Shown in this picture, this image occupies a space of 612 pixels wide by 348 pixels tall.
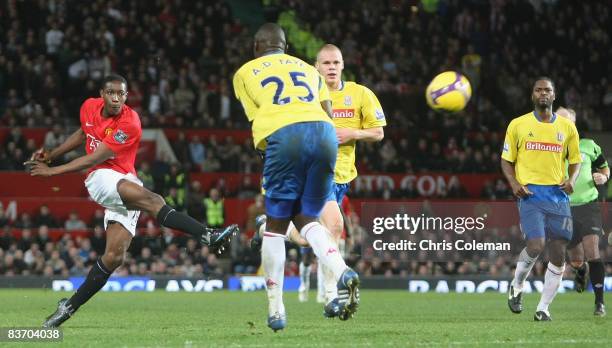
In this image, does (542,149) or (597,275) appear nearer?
(542,149)

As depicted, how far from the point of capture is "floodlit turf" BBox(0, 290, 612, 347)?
8359 millimetres

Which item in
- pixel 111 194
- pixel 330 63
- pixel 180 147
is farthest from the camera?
pixel 180 147

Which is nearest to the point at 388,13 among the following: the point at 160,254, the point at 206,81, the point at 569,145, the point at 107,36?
the point at 206,81

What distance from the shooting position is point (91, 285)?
10062 millimetres

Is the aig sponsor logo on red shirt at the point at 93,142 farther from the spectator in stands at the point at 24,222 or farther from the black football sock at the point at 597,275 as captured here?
the spectator in stands at the point at 24,222

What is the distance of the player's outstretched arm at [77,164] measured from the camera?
9.88 meters

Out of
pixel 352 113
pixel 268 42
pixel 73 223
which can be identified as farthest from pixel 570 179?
pixel 73 223

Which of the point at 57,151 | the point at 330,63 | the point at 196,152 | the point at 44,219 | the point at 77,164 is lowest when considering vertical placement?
the point at 44,219

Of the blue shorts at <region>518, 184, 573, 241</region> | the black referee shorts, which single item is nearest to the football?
the black referee shorts

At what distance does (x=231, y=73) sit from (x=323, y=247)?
19.0 metres

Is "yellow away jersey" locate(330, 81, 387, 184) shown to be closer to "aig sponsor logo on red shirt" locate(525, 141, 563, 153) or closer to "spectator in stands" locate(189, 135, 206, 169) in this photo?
"aig sponsor logo on red shirt" locate(525, 141, 563, 153)

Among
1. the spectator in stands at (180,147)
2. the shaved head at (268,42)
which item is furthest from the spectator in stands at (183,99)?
the shaved head at (268,42)

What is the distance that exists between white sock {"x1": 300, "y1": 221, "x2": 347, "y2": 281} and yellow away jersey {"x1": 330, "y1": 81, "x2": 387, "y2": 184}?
3227 millimetres

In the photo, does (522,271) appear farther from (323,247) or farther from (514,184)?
(323,247)
